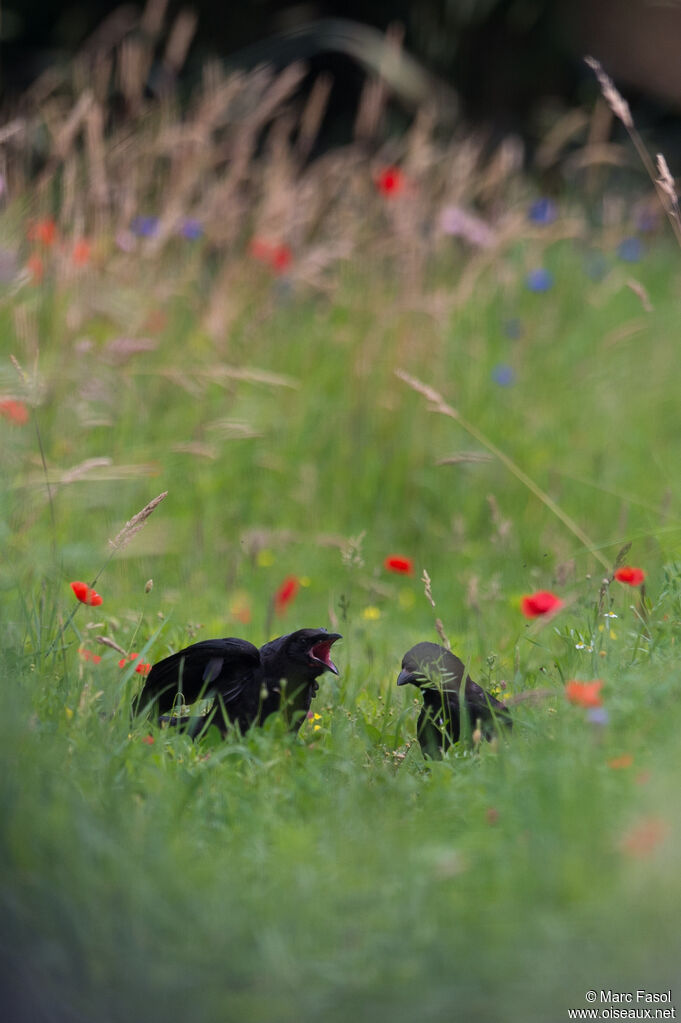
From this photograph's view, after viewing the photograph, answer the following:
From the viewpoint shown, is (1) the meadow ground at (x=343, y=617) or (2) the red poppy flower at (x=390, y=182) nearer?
(1) the meadow ground at (x=343, y=617)

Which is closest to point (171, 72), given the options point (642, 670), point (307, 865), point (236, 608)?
point (236, 608)

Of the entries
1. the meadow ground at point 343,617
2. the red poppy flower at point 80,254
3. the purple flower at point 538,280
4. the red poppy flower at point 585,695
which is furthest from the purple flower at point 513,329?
the red poppy flower at point 585,695

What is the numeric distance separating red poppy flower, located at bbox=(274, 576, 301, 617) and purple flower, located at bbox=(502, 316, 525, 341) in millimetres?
2317

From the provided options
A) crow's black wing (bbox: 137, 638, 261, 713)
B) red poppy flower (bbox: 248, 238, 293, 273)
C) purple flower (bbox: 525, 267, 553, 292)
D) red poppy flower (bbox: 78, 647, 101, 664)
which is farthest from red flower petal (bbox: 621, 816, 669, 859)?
purple flower (bbox: 525, 267, 553, 292)

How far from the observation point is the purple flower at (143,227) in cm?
502

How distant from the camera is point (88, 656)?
2.73 meters

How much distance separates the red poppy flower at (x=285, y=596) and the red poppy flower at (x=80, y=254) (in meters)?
1.53

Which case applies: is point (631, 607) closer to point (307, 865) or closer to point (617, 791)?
point (617, 791)

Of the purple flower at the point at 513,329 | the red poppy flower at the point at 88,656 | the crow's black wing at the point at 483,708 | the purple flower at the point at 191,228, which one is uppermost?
the purple flower at the point at 191,228

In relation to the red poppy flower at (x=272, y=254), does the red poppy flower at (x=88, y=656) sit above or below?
below

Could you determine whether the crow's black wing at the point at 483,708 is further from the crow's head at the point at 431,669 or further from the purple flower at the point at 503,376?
the purple flower at the point at 503,376

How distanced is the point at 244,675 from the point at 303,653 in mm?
158

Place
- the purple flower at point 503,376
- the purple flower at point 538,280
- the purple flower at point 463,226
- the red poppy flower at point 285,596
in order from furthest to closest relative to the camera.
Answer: the purple flower at point 538,280 → the purple flower at point 463,226 → the purple flower at point 503,376 → the red poppy flower at point 285,596

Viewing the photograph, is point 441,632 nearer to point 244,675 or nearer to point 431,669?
point 431,669
